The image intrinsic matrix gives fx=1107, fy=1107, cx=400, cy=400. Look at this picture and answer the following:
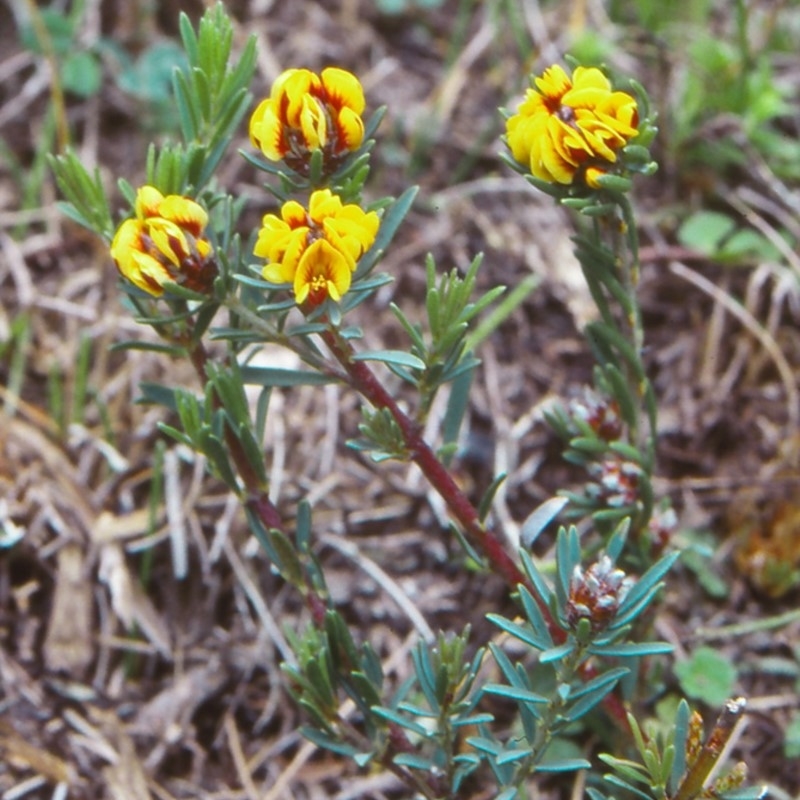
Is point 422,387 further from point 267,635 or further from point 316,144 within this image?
point 267,635

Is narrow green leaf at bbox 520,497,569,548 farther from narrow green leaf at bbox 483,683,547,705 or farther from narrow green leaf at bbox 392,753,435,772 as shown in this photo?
narrow green leaf at bbox 392,753,435,772

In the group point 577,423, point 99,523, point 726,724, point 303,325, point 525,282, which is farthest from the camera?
point 525,282

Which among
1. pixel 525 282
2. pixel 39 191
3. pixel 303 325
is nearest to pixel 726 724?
pixel 303 325

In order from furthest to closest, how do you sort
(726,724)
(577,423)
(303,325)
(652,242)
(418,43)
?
(418,43) < (652,242) < (577,423) < (303,325) < (726,724)

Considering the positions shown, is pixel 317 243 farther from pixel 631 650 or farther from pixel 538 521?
pixel 631 650

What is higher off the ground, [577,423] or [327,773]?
[577,423]

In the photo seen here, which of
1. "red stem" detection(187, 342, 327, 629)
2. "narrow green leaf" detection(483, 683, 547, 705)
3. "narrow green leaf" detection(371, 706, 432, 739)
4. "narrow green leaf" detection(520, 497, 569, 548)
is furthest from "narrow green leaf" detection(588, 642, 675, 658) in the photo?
"red stem" detection(187, 342, 327, 629)

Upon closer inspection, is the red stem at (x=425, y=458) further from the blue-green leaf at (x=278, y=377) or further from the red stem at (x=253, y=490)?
the red stem at (x=253, y=490)
